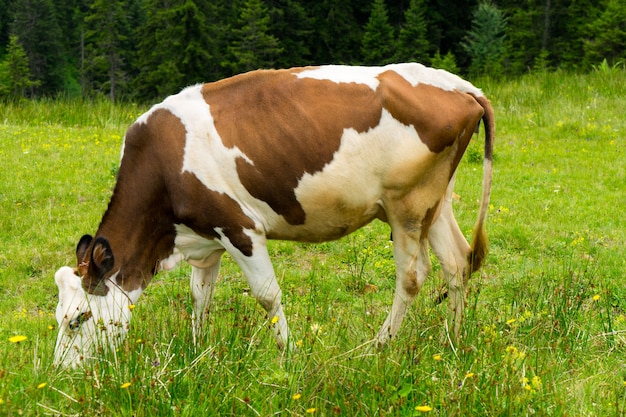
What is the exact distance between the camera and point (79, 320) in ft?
14.9

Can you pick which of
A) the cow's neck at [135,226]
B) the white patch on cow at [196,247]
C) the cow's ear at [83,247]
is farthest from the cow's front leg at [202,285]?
the cow's ear at [83,247]

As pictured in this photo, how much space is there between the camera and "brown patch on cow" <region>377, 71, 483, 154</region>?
4668 millimetres

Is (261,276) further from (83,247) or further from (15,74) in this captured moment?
(15,74)

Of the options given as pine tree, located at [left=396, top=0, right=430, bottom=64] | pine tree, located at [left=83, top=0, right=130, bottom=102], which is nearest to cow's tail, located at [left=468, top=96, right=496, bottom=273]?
pine tree, located at [left=396, top=0, right=430, bottom=64]

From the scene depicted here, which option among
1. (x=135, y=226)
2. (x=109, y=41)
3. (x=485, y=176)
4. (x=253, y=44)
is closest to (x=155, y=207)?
(x=135, y=226)

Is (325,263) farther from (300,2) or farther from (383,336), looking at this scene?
(300,2)

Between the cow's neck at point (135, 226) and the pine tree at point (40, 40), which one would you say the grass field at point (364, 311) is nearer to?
the cow's neck at point (135, 226)

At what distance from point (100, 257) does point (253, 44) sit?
4585 centimetres

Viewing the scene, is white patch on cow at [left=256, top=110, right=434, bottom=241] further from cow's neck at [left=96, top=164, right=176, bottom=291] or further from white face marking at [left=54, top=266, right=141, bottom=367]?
white face marking at [left=54, top=266, right=141, bottom=367]

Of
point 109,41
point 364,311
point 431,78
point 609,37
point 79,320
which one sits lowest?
point 109,41

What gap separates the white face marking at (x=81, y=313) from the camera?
171 inches

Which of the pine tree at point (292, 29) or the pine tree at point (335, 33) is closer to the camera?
the pine tree at point (292, 29)

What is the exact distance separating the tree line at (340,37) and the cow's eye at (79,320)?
38963mm

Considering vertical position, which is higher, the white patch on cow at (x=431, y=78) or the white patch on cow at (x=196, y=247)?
the white patch on cow at (x=431, y=78)
